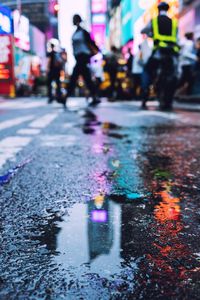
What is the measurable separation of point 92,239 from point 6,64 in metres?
27.6

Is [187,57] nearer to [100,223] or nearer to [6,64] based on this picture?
[100,223]

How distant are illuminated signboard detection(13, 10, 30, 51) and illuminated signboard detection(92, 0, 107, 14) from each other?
1423 inches

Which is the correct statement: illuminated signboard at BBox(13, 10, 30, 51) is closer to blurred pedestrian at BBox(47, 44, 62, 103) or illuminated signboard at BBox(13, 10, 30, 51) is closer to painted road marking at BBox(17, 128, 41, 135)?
blurred pedestrian at BBox(47, 44, 62, 103)

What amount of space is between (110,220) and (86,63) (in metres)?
8.77

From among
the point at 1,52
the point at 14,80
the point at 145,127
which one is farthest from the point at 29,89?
the point at 145,127

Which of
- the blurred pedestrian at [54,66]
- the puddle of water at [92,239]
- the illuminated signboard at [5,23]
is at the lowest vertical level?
the puddle of water at [92,239]

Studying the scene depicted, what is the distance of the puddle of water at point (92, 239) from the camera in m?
1.35

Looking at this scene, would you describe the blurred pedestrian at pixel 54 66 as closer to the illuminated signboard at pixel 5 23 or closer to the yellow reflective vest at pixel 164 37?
the yellow reflective vest at pixel 164 37

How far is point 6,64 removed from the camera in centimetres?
2819

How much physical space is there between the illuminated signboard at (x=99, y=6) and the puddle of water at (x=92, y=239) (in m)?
70.9

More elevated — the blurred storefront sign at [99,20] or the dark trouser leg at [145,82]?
the blurred storefront sign at [99,20]

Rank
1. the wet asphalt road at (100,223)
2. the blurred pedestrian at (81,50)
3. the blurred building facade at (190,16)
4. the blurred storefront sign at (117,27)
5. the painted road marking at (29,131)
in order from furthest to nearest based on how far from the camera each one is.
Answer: the blurred storefront sign at (117,27) < the blurred building facade at (190,16) < the blurred pedestrian at (81,50) < the painted road marking at (29,131) < the wet asphalt road at (100,223)

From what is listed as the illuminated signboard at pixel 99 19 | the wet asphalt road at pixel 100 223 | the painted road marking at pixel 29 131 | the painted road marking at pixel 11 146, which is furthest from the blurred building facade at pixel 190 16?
the illuminated signboard at pixel 99 19

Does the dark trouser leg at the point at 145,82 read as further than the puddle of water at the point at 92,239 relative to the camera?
Yes
